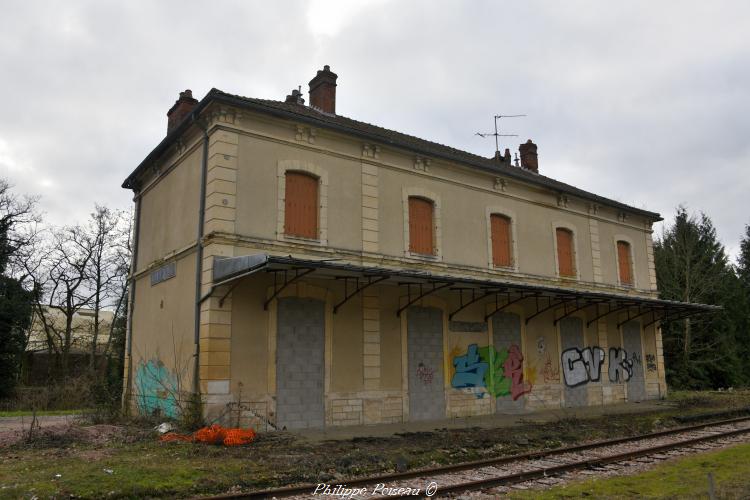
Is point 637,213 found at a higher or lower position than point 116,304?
higher

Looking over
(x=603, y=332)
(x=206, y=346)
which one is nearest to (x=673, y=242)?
(x=603, y=332)

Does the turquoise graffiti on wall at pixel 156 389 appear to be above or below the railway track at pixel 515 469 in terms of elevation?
above

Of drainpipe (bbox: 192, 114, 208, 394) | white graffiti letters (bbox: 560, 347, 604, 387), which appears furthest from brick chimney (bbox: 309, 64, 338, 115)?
white graffiti letters (bbox: 560, 347, 604, 387)

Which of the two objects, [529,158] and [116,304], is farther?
[116,304]

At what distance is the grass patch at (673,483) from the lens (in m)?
6.86

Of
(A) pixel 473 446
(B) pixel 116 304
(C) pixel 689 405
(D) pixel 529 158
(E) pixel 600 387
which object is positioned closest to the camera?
(A) pixel 473 446

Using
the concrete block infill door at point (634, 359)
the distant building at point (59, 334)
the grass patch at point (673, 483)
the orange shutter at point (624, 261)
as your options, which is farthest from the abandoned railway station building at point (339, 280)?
the distant building at point (59, 334)

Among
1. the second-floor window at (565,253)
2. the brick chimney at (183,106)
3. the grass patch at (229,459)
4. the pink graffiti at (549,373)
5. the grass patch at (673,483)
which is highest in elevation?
the brick chimney at (183,106)

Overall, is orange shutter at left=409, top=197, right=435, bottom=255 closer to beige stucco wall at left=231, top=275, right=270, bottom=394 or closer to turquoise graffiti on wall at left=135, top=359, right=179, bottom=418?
beige stucco wall at left=231, top=275, right=270, bottom=394

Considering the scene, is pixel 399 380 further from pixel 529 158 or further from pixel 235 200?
pixel 529 158

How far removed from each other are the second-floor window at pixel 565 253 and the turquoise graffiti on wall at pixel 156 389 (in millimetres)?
12435

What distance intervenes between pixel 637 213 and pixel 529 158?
5.17m

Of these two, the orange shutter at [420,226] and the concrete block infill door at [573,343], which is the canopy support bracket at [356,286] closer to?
the orange shutter at [420,226]

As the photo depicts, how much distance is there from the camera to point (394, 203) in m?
15.2
